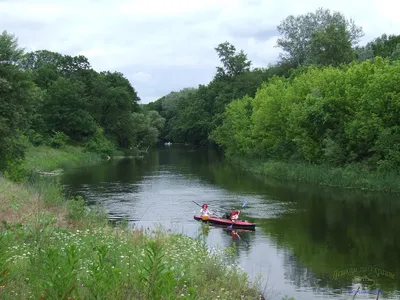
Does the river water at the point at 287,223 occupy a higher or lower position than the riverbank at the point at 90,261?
lower

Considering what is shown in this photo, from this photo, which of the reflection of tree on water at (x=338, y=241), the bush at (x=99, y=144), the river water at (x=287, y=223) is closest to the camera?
the river water at (x=287, y=223)

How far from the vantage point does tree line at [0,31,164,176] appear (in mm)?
29375

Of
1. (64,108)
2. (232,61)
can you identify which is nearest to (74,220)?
(64,108)

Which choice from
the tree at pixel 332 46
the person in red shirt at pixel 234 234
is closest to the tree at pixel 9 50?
the person in red shirt at pixel 234 234

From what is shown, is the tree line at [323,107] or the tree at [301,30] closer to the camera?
the tree line at [323,107]

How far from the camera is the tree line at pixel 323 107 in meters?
36.6

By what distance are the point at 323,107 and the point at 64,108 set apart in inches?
1548

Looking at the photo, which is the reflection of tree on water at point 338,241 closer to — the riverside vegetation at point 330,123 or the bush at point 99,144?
the riverside vegetation at point 330,123

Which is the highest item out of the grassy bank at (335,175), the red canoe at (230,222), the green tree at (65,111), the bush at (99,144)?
the green tree at (65,111)

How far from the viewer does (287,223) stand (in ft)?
82.5

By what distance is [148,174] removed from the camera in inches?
1934

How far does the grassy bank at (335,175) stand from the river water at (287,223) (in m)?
1.45

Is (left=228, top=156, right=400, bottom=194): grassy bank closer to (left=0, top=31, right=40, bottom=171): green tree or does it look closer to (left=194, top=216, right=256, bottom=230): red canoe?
(left=194, top=216, right=256, bottom=230): red canoe

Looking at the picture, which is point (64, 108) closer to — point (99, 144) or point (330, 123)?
point (99, 144)
